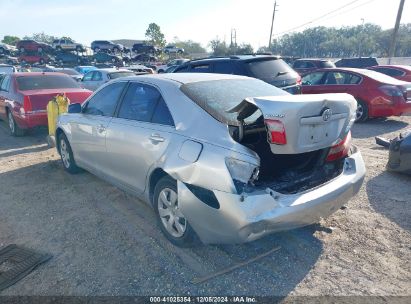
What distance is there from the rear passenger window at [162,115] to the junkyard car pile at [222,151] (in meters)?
0.01

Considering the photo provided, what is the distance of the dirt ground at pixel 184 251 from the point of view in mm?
2748

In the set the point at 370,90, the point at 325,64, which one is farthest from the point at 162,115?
the point at 325,64

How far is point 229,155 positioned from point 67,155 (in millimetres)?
3800

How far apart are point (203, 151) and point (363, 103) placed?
304 inches

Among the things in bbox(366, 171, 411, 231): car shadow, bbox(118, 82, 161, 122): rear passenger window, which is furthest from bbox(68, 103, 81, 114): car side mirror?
bbox(366, 171, 411, 231): car shadow

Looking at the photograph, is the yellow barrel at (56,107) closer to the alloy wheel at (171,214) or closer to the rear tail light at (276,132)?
the alloy wheel at (171,214)

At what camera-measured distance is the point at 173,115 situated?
322 cm

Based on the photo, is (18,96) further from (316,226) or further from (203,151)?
(316,226)

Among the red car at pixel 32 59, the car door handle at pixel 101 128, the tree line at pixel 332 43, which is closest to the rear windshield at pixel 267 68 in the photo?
the car door handle at pixel 101 128

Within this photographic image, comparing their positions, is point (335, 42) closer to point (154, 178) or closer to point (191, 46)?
point (191, 46)

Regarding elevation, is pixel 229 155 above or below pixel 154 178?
above

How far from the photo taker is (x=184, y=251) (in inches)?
128

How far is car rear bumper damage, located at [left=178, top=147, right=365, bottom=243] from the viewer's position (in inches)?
99.3

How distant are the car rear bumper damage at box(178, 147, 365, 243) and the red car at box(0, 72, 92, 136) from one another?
5951 millimetres
